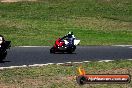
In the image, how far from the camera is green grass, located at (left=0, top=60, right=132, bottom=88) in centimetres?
1700

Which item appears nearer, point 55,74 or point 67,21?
point 55,74

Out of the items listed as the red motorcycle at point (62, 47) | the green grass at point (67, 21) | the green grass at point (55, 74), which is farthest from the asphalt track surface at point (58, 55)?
the green grass at point (67, 21)

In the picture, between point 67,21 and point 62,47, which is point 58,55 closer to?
point 62,47

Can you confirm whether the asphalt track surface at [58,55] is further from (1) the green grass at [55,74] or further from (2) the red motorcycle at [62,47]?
(1) the green grass at [55,74]

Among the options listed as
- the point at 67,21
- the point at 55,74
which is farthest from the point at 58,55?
the point at 67,21

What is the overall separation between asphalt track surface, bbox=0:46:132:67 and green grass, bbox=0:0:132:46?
15.5 ft

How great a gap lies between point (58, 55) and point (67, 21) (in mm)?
26150

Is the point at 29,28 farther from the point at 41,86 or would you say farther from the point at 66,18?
the point at 41,86

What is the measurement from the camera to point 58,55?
26.9m

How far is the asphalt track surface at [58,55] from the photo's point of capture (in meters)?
23.9

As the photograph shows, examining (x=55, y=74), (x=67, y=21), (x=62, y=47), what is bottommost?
(x=67, y=21)

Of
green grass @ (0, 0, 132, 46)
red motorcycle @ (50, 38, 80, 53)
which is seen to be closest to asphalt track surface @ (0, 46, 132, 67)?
red motorcycle @ (50, 38, 80, 53)

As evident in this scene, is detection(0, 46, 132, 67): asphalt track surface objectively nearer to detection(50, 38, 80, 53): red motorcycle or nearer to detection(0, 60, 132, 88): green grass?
detection(50, 38, 80, 53): red motorcycle

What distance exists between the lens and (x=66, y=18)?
55125 millimetres
